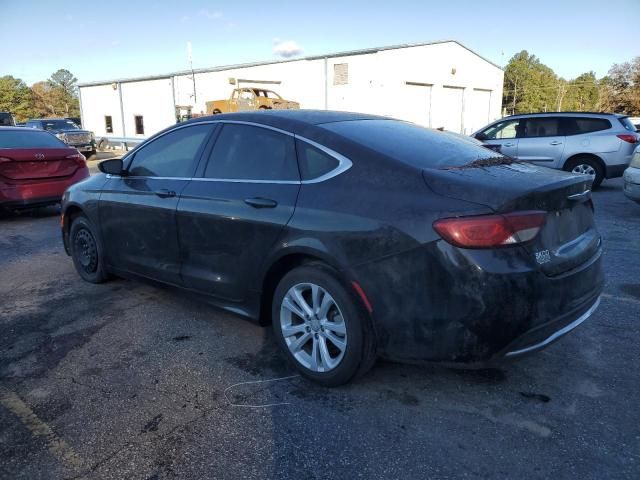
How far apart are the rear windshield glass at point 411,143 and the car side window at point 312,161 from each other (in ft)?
0.61

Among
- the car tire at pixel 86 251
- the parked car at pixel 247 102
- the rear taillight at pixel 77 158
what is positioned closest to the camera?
the car tire at pixel 86 251

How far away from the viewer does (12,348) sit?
374cm

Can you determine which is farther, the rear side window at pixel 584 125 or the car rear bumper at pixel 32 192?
the rear side window at pixel 584 125

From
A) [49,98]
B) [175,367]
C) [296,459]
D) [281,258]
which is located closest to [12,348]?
[175,367]

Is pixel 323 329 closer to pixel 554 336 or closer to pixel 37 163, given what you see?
pixel 554 336

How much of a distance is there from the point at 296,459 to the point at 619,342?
253 centimetres

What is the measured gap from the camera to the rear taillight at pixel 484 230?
2.51 m

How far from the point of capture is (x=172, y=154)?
164 inches

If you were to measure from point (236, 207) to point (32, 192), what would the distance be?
21.1ft

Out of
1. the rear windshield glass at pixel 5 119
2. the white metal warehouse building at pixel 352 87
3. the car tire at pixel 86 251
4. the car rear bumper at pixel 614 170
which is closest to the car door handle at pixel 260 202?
the car tire at pixel 86 251

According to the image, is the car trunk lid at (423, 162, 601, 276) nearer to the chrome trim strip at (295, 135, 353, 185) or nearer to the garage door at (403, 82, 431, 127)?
the chrome trim strip at (295, 135, 353, 185)

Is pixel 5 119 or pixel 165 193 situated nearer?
pixel 165 193

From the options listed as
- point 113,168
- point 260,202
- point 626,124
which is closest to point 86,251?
point 113,168

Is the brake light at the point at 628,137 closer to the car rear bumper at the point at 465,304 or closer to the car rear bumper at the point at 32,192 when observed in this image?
the car rear bumper at the point at 465,304
